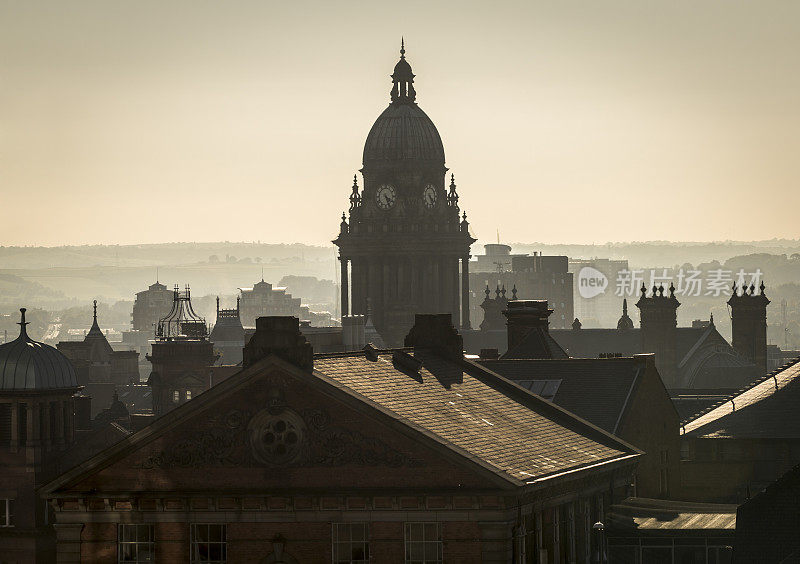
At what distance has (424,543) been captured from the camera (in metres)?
57.5

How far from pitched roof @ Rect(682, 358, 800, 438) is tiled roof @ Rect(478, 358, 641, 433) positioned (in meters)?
12.2

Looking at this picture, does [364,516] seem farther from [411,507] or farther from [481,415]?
[481,415]

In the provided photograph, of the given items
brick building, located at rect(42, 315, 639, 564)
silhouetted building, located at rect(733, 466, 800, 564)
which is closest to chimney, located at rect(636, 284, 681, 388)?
silhouetted building, located at rect(733, 466, 800, 564)

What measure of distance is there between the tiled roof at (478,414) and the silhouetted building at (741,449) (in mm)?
24949

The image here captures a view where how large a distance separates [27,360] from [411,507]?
59407 millimetres

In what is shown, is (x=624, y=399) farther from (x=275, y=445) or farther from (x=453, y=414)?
(x=275, y=445)

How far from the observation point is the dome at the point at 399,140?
7746 inches

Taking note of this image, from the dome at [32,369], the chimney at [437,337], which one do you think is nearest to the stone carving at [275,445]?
the chimney at [437,337]

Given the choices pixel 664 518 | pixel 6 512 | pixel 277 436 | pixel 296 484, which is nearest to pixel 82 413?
pixel 6 512

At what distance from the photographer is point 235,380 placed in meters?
59.4

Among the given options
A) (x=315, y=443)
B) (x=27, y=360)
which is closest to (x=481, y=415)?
(x=315, y=443)

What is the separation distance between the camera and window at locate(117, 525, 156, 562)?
59.4 m

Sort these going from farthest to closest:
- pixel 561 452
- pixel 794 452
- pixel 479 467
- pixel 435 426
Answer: pixel 794 452, pixel 561 452, pixel 435 426, pixel 479 467

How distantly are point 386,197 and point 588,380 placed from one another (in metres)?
109
